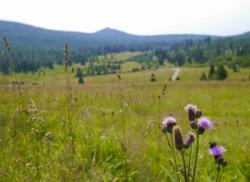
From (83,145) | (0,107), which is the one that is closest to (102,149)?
(83,145)

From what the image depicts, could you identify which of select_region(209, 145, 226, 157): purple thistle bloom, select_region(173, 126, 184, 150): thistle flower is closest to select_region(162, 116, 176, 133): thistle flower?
select_region(173, 126, 184, 150): thistle flower

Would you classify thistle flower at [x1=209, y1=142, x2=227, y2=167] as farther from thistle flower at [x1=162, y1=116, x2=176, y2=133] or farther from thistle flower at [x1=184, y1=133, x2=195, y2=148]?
thistle flower at [x1=162, y1=116, x2=176, y2=133]

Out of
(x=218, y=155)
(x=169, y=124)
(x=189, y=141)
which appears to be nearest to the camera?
(x=218, y=155)

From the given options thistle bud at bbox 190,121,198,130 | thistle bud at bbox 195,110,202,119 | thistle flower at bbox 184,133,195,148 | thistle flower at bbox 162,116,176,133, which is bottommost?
thistle flower at bbox 184,133,195,148

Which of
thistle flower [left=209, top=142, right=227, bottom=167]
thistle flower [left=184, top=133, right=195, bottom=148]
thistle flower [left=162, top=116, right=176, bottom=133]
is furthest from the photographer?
thistle flower [left=162, top=116, right=176, bottom=133]

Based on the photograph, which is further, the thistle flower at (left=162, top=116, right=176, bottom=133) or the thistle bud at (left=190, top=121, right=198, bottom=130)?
the thistle flower at (left=162, top=116, right=176, bottom=133)

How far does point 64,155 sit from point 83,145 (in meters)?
1.12

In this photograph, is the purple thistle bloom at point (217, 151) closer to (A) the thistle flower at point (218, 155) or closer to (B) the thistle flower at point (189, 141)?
(A) the thistle flower at point (218, 155)

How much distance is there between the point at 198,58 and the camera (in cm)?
19900

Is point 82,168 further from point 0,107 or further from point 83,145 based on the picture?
point 0,107

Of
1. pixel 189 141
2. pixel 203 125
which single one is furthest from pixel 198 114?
pixel 189 141

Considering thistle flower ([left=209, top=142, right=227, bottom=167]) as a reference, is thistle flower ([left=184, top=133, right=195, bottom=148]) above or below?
above

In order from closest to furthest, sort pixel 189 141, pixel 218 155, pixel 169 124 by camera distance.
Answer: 1. pixel 218 155
2. pixel 189 141
3. pixel 169 124

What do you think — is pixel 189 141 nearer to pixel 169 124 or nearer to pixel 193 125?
pixel 193 125
